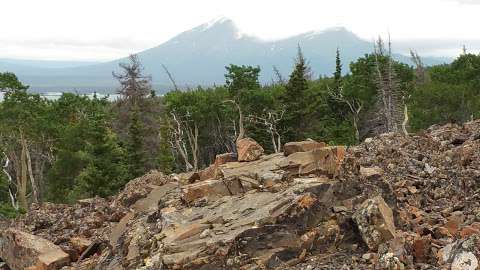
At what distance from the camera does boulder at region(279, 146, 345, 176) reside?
14.5m

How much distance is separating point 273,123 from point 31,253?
32.1 m

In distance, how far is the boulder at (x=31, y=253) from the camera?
16.0 metres

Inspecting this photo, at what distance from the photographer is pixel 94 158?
1526 inches

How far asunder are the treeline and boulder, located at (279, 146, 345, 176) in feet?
86.4

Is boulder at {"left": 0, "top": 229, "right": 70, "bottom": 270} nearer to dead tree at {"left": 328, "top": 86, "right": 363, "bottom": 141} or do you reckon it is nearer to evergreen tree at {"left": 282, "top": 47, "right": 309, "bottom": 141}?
evergreen tree at {"left": 282, "top": 47, "right": 309, "bottom": 141}

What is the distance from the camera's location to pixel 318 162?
14.7 m

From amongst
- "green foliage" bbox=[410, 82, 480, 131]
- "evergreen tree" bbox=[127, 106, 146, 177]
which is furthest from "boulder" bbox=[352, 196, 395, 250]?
"green foliage" bbox=[410, 82, 480, 131]

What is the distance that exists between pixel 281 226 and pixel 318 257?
115 cm

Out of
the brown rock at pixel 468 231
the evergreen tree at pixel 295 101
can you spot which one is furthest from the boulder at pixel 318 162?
the evergreen tree at pixel 295 101

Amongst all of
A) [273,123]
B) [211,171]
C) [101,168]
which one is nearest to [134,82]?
[101,168]

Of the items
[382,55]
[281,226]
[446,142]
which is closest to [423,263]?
[281,226]

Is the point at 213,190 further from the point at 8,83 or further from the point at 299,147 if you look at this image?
the point at 8,83

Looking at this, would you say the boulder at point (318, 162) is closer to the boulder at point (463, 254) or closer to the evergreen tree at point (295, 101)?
the boulder at point (463, 254)

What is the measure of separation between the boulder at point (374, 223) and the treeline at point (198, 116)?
29.5m
